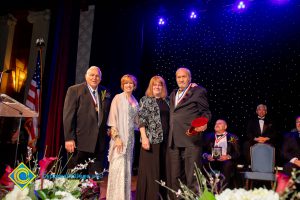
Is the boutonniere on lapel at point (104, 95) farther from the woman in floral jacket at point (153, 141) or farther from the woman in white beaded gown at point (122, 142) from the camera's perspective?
the woman in floral jacket at point (153, 141)

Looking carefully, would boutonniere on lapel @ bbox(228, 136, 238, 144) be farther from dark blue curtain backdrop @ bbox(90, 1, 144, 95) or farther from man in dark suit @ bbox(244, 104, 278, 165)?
dark blue curtain backdrop @ bbox(90, 1, 144, 95)

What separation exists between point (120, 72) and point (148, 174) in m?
3.08

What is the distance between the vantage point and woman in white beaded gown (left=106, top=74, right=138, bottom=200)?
3229mm

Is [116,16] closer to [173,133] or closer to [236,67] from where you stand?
[236,67]

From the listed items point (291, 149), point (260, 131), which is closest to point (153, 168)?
point (291, 149)

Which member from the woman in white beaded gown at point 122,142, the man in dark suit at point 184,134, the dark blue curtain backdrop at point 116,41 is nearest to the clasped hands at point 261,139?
the dark blue curtain backdrop at point 116,41

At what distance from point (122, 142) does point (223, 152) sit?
225cm

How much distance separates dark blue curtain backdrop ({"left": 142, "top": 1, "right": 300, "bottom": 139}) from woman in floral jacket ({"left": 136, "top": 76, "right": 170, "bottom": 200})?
118 inches

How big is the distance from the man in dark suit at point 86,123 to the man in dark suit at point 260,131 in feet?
10.4

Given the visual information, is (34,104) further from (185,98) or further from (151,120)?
(185,98)

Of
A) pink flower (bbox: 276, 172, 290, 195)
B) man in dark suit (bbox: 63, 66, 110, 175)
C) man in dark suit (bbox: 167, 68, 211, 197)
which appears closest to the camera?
pink flower (bbox: 276, 172, 290, 195)

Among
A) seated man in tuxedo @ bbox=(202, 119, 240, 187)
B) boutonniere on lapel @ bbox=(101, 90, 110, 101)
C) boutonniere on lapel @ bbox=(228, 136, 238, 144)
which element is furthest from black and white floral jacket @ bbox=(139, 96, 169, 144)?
boutonniere on lapel @ bbox=(228, 136, 238, 144)

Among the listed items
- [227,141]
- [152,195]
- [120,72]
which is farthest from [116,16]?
[152,195]

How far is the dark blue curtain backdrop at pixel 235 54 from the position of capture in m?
6.00
